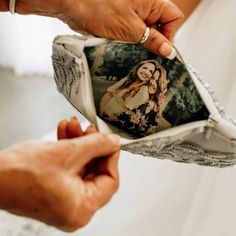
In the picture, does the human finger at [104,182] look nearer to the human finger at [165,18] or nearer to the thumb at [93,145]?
the thumb at [93,145]

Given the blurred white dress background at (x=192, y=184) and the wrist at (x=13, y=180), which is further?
the blurred white dress background at (x=192, y=184)

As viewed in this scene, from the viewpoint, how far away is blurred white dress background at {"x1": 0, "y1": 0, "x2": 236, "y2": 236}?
0.81 metres

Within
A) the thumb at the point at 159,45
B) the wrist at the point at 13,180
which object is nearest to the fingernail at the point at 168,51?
the thumb at the point at 159,45

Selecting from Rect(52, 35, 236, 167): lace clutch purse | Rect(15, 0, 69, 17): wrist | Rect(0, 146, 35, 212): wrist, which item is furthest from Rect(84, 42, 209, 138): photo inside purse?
Rect(0, 146, 35, 212): wrist

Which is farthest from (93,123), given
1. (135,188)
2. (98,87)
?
(135,188)

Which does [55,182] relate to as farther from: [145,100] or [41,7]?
[41,7]

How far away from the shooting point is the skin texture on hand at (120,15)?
29.0 inches

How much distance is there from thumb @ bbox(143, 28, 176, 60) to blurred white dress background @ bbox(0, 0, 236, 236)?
0.19 metres

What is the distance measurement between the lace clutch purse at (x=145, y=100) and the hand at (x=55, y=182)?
0.38 ft

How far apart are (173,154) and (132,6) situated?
9.7 inches

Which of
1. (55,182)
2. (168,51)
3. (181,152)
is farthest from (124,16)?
(55,182)

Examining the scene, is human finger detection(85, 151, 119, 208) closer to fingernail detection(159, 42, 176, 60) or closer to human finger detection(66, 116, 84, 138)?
human finger detection(66, 116, 84, 138)

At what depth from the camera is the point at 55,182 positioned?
0.48 m

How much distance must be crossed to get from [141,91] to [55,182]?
23 centimetres
